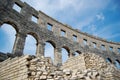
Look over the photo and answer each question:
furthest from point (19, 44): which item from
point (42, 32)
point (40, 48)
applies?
point (42, 32)

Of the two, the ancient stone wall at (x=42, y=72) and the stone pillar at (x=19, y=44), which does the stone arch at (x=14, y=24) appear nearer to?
the stone pillar at (x=19, y=44)

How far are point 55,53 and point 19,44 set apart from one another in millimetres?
5824

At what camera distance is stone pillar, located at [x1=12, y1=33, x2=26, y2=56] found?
47.4 ft

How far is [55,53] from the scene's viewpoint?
19.2 metres

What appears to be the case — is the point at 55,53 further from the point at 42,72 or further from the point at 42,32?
the point at 42,72

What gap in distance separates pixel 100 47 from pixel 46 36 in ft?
45.6

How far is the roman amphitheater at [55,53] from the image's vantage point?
5.94m

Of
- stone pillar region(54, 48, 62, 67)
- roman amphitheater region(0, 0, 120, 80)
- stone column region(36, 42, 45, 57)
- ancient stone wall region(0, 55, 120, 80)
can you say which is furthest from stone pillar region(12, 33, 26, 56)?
ancient stone wall region(0, 55, 120, 80)

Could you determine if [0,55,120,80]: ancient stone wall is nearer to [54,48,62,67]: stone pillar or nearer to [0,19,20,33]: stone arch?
[0,19,20,33]: stone arch

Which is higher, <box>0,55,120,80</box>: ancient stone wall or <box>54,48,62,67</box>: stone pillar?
<box>54,48,62,67</box>: stone pillar

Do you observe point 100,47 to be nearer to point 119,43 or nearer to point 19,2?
point 119,43

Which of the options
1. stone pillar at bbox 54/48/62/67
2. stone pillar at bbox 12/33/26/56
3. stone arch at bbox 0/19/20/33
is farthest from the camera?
stone pillar at bbox 54/48/62/67

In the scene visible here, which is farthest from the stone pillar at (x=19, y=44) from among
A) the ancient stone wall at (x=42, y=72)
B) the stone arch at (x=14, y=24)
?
the ancient stone wall at (x=42, y=72)

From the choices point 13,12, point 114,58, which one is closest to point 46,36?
point 13,12
